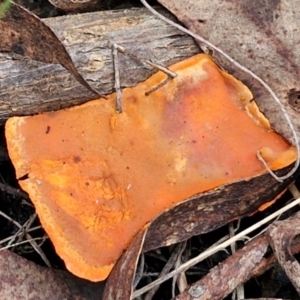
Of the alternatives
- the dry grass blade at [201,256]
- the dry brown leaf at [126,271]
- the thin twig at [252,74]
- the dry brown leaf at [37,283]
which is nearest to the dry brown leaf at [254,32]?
the thin twig at [252,74]

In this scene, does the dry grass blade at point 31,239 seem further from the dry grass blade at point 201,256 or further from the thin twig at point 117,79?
the thin twig at point 117,79

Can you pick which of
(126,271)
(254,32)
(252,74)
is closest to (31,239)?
(126,271)

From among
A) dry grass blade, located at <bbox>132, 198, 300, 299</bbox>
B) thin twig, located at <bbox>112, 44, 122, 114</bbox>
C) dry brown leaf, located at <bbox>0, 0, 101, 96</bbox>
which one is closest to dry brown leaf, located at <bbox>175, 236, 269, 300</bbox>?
dry grass blade, located at <bbox>132, 198, 300, 299</bbox>

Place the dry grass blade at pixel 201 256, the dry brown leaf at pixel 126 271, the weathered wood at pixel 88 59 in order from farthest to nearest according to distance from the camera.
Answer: the dry grass blade at pixel 201 256
the weathered wood at pixel 88 59
the dry brown leaf at pixel 126 271

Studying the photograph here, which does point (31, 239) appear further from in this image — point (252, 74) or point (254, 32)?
point (254, 32)

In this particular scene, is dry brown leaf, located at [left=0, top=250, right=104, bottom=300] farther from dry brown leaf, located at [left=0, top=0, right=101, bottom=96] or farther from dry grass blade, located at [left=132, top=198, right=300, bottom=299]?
dry brown leaf, located at [left=0, top=0, right=101, bottom=96]

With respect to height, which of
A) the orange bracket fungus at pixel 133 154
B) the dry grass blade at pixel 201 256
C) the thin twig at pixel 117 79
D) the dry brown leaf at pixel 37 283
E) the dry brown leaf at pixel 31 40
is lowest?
the dry brown leaf at pixel 37 283
